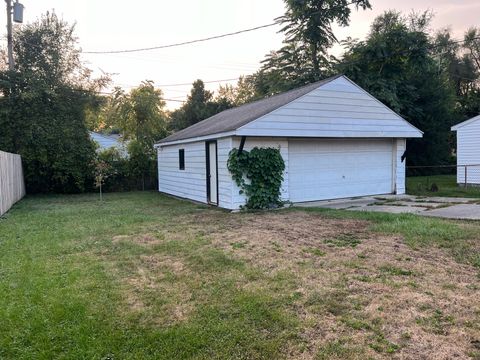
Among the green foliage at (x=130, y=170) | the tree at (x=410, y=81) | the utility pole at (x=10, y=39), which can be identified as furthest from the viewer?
the tree at (x=410, y=81)

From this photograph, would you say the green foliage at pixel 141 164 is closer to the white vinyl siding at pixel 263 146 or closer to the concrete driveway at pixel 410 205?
the white vinyl siding at pixel 263 146

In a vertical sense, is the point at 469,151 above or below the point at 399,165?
above

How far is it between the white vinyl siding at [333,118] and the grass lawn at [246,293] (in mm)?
3823

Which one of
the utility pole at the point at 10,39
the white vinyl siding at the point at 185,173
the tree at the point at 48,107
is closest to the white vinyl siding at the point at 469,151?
the white vinyl siding at the point at 185,173

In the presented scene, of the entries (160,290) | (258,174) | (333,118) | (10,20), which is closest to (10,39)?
(10,20)

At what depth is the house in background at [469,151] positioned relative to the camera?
15203 mm

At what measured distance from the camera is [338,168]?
38.4ft

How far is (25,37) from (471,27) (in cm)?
3570

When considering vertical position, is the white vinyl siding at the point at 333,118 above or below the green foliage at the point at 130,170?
above

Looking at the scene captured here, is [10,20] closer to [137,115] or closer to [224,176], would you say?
[137,115]

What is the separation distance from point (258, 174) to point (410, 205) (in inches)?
161

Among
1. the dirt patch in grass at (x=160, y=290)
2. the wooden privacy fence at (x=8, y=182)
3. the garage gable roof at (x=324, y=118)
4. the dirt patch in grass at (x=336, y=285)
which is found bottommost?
the dirt patch in grass at (x=160, y=290)

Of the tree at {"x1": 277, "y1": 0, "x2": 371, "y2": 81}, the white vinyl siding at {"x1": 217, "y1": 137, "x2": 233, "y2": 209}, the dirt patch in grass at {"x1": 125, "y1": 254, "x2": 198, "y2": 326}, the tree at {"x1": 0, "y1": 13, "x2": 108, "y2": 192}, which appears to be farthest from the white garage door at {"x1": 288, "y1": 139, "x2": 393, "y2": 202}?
the tree at {"x1": 277, "y1": 0, "x2": 371, "y2": 81}

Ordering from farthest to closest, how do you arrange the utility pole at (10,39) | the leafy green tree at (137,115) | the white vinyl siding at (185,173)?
the leafy green tree at (137,115), the utility pole at (10,39), the white vinyl siding at (185,173)
